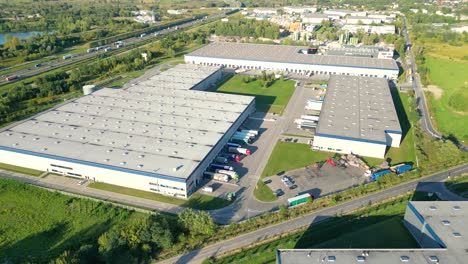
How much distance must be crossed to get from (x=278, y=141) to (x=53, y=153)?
88.8ft

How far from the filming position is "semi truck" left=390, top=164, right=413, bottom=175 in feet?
123

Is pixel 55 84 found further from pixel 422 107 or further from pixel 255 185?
pixel 422 107

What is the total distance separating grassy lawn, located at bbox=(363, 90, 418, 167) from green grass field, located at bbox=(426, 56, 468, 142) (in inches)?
146

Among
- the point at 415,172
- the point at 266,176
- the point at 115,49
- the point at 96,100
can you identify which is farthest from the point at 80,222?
the point at 115,49

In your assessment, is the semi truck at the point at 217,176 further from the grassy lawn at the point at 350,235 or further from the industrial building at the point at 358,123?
the industrial building at the point at 358,123

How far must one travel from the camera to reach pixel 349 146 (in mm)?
40969

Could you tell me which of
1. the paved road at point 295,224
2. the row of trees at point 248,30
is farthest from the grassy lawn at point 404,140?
the row of trees at point 248,30

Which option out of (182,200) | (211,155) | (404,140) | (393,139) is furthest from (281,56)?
(182,200)

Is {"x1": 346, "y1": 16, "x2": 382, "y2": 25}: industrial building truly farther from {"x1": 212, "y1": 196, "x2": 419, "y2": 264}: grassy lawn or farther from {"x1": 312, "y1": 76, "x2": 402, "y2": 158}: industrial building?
{"x1": 212, "y1": 196, "x2": 419, "y2": 264}: grassy lawn

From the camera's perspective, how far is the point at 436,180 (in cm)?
3644

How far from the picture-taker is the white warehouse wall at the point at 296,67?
228 feet

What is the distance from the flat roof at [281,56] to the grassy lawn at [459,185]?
122 feet

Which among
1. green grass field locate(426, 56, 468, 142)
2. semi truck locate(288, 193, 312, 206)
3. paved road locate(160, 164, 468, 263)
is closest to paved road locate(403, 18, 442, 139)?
green grass field locate(426, 56, 468, 142)

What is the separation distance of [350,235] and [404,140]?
2207 centimetres
